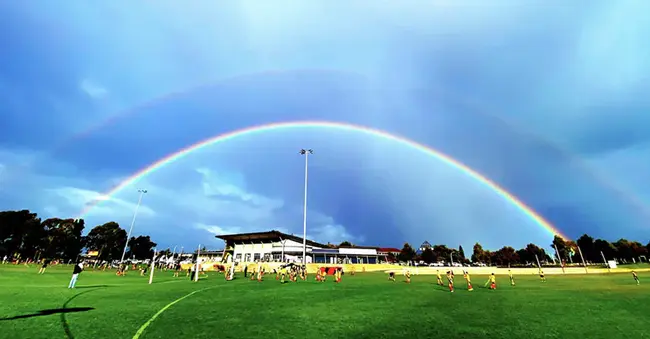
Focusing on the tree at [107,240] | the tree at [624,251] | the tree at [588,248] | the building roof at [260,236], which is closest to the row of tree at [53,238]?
the tree at [107,240]

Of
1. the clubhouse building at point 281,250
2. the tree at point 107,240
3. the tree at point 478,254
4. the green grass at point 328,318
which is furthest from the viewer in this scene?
the tree at point 478,254

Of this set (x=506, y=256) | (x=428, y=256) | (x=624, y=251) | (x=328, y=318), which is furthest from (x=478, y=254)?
(x=328, y=318)

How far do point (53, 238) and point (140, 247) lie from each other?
4751cm

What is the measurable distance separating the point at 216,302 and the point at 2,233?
110 m

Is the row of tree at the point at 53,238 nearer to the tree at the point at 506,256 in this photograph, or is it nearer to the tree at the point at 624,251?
the tree at the point at 506,256

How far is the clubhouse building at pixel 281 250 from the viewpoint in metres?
105

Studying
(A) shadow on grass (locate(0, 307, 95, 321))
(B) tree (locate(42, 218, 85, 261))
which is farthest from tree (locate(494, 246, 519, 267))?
(B) tree (locate(42, 218, 85, 261))

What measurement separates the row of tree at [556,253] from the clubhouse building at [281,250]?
53.9 m

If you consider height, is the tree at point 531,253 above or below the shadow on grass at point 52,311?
above

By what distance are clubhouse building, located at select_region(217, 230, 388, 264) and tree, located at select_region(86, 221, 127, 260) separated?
3842 centimetres

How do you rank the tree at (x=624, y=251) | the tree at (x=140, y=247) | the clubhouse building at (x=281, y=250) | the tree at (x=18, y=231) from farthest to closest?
the tree at (x=140, y=247) → the tree at (x=624, y=251) → the clubhouse building at (x=281, y=250) → the tree at (x=18, y=231)

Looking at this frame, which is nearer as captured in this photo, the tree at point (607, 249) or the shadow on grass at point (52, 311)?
the shadow on grass at point (52, 311)

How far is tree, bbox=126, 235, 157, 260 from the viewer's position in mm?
137625

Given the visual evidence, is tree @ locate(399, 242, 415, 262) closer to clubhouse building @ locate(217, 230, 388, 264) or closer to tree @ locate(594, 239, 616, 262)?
clubhouse building @ locate(217, 230, 388, 264)
